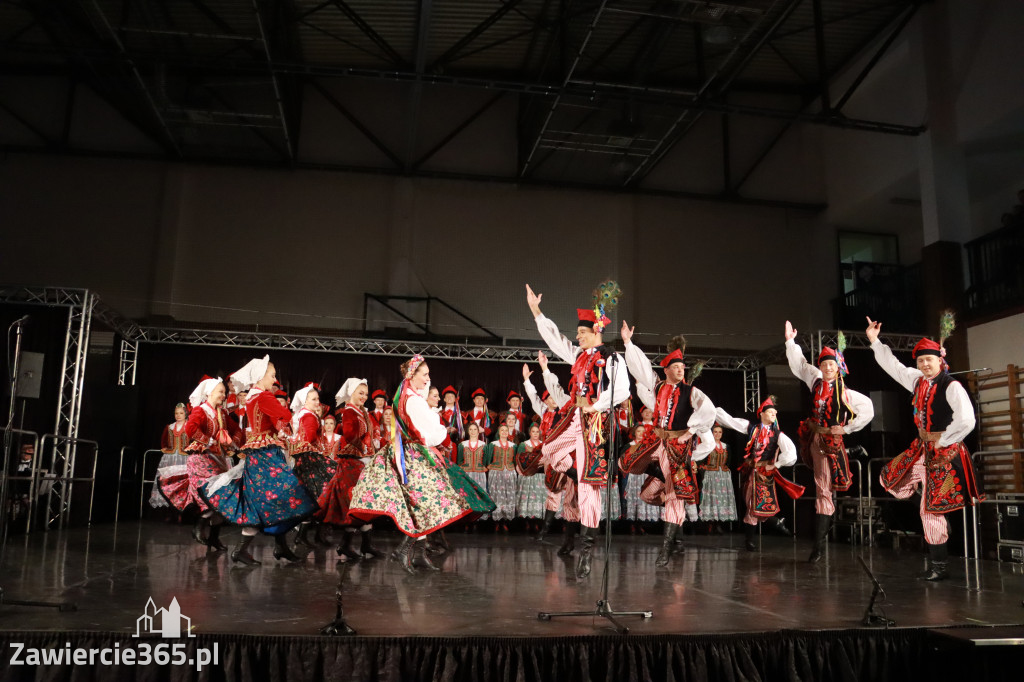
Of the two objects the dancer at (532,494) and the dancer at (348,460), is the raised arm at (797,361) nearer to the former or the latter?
the dancer at (348,460)

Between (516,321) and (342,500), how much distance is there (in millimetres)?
7459

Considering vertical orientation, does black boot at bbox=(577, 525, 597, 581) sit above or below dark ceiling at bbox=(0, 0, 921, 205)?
below

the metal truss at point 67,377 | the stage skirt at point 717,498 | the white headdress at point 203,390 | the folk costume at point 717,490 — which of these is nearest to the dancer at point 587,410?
the white headdress at point 203,390

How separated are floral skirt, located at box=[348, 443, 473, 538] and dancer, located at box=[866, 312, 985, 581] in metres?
3.37

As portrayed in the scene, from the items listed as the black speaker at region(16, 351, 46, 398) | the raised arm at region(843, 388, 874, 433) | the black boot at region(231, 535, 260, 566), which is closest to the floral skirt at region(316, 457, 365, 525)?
the black boot at region(231, 535, 260, 566)

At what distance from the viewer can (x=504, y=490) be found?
10430mm

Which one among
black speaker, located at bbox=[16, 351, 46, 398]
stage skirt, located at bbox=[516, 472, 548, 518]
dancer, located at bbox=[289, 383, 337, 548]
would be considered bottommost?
stage skirt, located at bbox=[516, 472, 548, 518]

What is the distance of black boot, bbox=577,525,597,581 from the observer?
4.96 m

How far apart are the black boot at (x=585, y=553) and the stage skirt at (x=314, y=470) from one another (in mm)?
2222

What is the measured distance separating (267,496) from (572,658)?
2.81 meters

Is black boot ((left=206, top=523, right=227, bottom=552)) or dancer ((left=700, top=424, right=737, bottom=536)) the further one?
dancer ((left=700, top=424, right=737, bottom=536))

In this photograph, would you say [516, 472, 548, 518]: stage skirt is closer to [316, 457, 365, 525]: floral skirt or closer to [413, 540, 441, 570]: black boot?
[316, 457, 365, 525]: floral skirt

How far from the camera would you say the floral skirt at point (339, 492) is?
6.19 metres

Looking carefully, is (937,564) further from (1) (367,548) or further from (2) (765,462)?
(1) (367,548)
